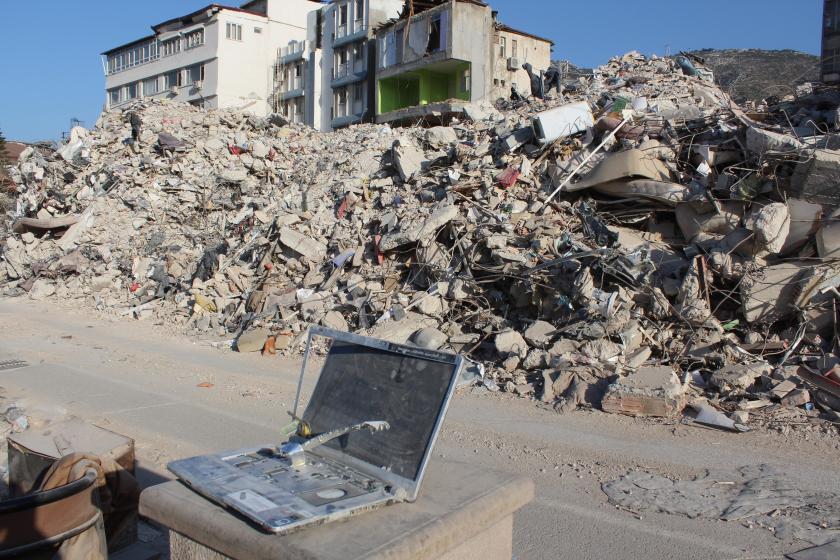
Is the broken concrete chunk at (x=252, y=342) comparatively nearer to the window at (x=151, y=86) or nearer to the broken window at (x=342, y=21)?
the broken window at (x=342, y=21)

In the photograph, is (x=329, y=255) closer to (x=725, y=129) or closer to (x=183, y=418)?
(x=183, y=418)

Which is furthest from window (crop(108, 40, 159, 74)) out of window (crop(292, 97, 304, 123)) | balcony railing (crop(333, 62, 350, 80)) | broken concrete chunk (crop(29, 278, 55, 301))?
broken concrete chunk (crop(29, 278, 55, 301))

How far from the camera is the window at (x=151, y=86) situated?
5091cm

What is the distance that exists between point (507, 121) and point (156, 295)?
26.0ft

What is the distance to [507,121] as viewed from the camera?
14.1 meters

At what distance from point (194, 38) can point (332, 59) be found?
11.8m

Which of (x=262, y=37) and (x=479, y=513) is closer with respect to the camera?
(x=479, y=513)

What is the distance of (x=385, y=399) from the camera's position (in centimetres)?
225

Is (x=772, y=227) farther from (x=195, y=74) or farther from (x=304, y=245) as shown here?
(x=195, y=74)

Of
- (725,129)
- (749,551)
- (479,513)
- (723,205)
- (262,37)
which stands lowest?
(749,551)

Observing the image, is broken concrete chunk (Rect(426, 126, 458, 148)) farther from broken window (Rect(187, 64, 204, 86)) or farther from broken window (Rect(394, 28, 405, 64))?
broken window (Rect(187, 64, 204, 86))

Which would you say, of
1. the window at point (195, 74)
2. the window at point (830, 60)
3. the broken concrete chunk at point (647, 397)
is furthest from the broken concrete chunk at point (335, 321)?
the window at point (195, 74)

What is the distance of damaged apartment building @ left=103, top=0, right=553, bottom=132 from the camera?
32.6 m

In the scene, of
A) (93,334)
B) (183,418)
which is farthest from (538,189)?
(93,334)
